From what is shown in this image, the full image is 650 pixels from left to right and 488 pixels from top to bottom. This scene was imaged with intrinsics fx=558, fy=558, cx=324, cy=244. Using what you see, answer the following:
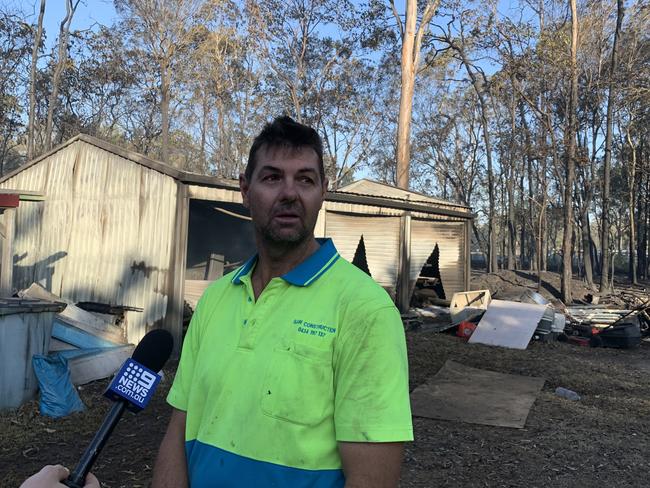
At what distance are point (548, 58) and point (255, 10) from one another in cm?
1592

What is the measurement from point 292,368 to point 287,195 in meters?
0.52

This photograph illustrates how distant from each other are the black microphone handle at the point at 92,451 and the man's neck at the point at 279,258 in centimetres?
52

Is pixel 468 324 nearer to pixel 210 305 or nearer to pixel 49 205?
pixel 49 205

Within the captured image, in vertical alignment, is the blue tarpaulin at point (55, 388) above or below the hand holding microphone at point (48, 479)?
below

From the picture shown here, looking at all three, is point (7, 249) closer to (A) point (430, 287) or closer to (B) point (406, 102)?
(A) point (430, 287)

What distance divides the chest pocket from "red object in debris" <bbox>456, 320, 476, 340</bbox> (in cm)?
1187

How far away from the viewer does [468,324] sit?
42.5 feet

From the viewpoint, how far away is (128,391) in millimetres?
1523

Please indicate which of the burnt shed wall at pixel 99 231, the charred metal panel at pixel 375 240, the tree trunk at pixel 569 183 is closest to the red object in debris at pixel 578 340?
the charred metal panel at pixel 375 240

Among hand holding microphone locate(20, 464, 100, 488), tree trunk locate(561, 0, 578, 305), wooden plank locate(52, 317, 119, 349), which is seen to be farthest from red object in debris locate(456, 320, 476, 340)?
hand holding microphone locate(20, 464, 100, 488)

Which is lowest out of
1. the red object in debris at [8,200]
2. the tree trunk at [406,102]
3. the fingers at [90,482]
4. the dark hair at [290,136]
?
the fingers at [90,482]

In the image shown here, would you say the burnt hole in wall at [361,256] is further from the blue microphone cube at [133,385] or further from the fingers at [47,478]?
the fingers at [47,478]

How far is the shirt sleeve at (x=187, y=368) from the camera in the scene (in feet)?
5.88

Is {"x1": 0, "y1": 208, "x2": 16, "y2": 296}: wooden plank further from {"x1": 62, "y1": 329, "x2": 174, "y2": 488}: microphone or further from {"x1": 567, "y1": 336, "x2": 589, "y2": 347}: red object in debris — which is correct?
{"x1": 567, "y1": 336, "x2": 589, "y2": 347}: red object in debris
